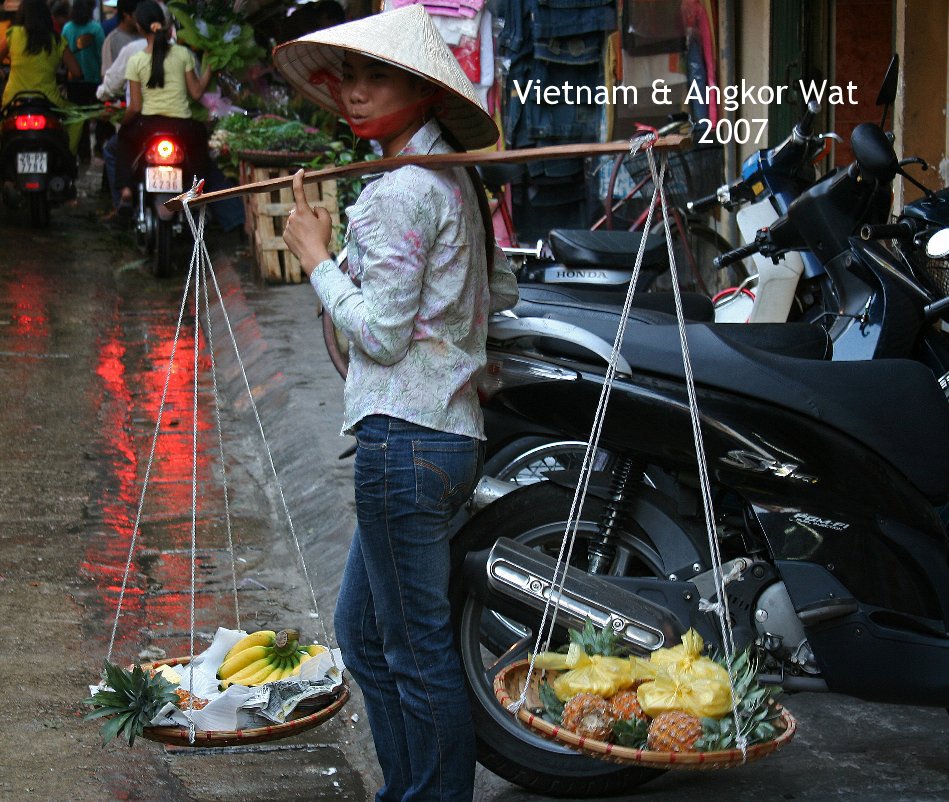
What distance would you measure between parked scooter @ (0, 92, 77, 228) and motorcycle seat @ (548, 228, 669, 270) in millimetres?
6919

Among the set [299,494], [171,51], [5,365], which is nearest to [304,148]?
[171,51]


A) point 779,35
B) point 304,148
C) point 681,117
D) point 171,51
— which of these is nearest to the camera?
point 681,117

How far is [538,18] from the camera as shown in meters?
7.95

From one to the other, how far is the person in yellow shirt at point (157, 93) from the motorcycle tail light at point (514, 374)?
→ 24.3 feet

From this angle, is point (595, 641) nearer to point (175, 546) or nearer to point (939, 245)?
point (939, 245)

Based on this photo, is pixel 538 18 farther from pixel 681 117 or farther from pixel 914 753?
pixel 914 753

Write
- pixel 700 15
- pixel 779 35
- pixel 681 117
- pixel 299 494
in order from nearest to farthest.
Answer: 1. pixel 299 494
2. pixel 681 117
3. pixel 779 35
4. pixel 700 15

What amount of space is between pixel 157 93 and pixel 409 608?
800 centimetres

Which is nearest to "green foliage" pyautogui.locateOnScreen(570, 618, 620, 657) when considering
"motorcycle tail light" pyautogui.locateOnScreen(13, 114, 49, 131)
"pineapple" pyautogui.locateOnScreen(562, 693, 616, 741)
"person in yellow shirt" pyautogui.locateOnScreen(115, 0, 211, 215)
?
"pineapple" pyautogui.locateOnScreen(562, 693, 616, 741)

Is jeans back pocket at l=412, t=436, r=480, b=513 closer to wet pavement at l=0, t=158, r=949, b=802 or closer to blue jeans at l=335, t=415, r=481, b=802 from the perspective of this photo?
blue jeans at l=335, t=415, r=481, b=802

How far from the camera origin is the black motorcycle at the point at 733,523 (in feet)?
9.47

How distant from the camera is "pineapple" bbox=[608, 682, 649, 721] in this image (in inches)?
101

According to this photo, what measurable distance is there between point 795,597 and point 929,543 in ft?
1.14

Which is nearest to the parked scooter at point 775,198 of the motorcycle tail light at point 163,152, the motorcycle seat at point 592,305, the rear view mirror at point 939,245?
the motorcycle seat at point 592,305
